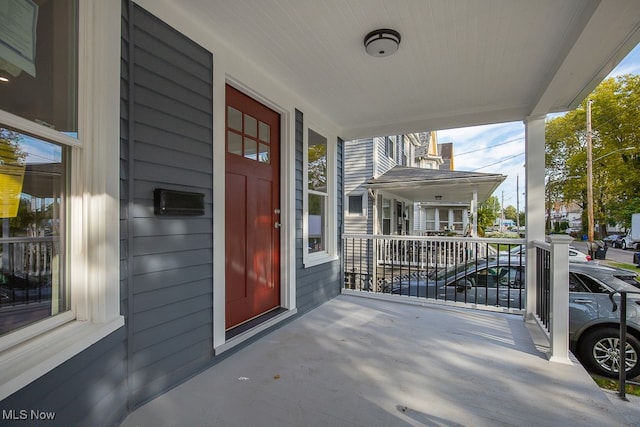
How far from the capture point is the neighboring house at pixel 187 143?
3.84ft

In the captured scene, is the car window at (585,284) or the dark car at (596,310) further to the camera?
the car window at (585,284)

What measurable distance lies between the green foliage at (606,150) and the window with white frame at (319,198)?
601 inches

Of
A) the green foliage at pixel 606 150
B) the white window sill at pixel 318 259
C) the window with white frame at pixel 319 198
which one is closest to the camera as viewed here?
the white window sill at pixel 318 259

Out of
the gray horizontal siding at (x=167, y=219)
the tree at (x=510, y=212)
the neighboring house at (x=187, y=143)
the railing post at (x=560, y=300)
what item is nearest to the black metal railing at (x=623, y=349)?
the railing post at (x=560, y=300)

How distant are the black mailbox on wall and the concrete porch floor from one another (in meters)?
1.12

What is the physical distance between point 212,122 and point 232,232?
34.9 inches

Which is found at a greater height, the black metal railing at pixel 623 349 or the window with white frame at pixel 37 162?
the window with white frame at pixel 37 162

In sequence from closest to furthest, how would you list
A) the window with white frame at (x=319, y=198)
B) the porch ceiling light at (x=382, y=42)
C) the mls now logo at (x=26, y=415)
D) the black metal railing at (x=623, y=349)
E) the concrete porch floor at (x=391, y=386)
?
1. the mls now logo at (x=26, y=415)
2. the concrete porch floor at (x=391, y=386)
3. the black metal railing at (x=623, y=349)
4. the porch ceiling light at (x=382, y=42)
5. the window with white frame at (x=319, y=198)

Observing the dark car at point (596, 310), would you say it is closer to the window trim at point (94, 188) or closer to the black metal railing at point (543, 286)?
the black metal railing at point (543, 286)

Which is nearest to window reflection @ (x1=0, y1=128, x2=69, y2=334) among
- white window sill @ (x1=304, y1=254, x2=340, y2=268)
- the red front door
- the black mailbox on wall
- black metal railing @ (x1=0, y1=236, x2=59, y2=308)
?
Result: black metal railing @ (x1=0, y1=236, x2=59, y2=308)

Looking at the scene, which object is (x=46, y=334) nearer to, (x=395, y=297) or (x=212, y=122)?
(x=212, y=122)

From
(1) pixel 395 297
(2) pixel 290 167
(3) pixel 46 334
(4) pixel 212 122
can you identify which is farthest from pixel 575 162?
(3) pixel 46 334

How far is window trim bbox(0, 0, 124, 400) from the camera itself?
1.37 meters

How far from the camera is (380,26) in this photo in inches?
81.4
